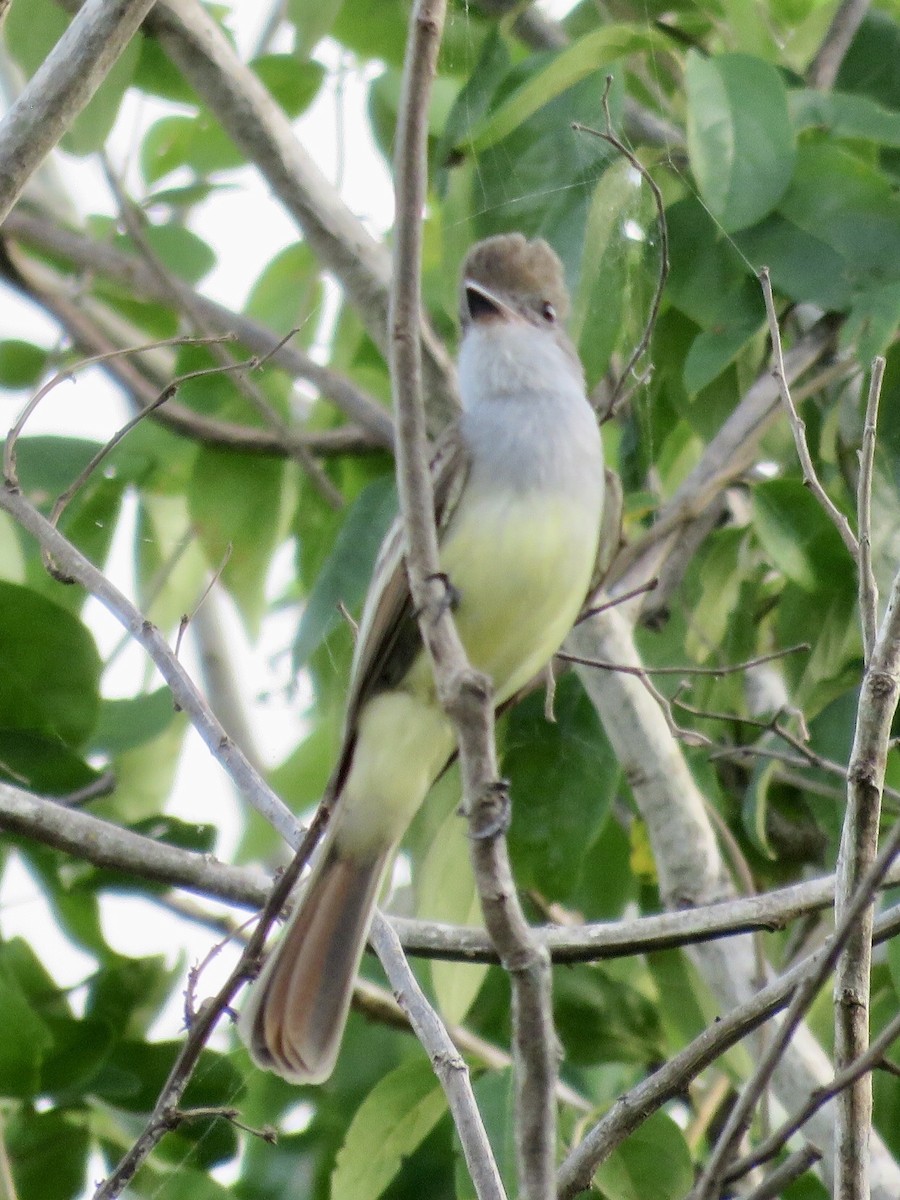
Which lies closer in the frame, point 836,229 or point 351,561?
point 836,229

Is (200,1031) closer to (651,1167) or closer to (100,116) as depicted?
(651,1167)

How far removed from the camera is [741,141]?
3.10 meters

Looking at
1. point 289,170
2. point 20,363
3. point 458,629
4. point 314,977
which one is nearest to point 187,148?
point 20,363

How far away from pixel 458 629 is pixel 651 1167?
975mm

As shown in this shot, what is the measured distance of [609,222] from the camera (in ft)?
10.9

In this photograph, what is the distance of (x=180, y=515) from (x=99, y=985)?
1541mm

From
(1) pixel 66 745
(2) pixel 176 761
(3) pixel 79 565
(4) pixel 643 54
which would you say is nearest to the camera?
(3) pixel 79 565

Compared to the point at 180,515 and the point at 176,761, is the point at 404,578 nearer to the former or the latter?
the point at 176,761

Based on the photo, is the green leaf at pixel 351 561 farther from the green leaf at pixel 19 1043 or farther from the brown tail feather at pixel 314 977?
the green leaf at pixel 19 1043

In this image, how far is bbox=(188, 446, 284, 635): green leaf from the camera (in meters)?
4.13

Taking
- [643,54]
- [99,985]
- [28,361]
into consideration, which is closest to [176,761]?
[99,985]

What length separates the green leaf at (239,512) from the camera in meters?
4.13

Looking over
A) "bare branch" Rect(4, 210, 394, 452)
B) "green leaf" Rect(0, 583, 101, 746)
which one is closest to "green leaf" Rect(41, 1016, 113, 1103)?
"green leaf" Rect(0, 583, 101, 746)

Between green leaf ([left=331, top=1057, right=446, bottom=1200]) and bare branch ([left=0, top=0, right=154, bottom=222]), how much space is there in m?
1.77
